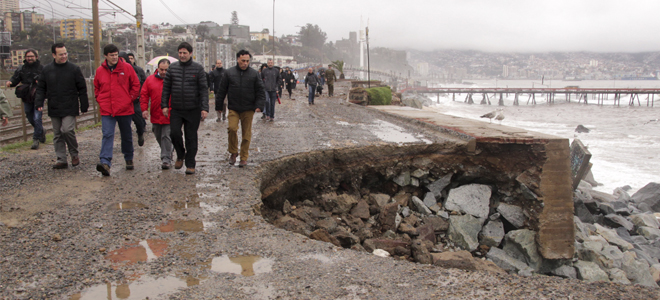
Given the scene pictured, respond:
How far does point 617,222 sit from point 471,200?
18.0ft

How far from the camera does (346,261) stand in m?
3.59

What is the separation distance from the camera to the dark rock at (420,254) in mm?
5055

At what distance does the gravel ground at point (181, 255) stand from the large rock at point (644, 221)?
9.41m

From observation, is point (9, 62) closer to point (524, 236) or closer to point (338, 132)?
point (338, 132)

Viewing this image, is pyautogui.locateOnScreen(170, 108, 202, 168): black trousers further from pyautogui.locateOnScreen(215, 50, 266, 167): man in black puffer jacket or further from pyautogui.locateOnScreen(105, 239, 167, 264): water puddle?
pyautogui.locateOnScreen(105, 239, 167, 264): water puddle

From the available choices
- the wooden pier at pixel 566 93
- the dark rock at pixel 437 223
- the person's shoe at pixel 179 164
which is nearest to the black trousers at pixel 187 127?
the person's shoe at pixel 179 164

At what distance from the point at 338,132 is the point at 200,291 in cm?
711

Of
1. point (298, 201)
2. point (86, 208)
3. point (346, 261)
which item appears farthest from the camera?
point (298, 201)

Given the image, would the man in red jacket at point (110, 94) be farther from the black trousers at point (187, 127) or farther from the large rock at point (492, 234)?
the large rock at point (492, 234)

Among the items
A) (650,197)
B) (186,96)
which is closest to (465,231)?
(186,96)

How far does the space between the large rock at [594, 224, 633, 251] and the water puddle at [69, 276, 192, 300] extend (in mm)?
9285

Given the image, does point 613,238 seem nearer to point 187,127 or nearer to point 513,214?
point 513,214

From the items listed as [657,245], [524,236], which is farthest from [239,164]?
[657,245]

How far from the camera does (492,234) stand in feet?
24.8
